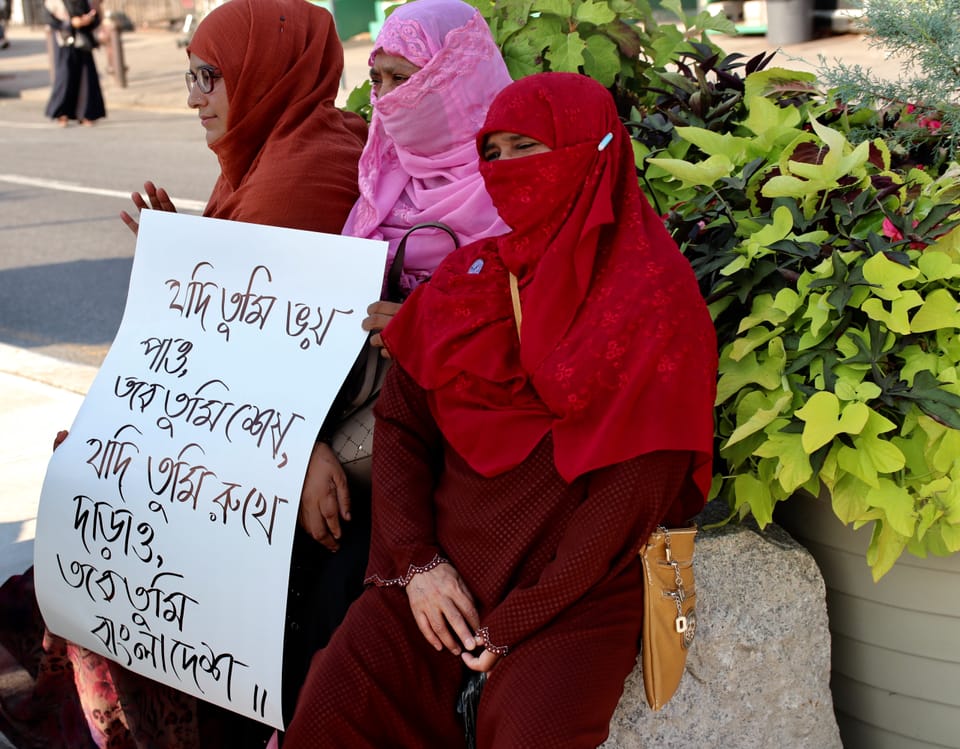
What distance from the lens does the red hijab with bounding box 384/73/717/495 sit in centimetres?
205

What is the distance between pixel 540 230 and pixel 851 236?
603 millimetres

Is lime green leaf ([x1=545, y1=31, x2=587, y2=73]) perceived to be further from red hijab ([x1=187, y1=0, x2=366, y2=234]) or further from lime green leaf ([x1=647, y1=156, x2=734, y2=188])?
lime green leaf ([x1=647, y1=156, x2=734, y2=188])

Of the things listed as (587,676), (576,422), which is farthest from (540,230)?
(587,676)

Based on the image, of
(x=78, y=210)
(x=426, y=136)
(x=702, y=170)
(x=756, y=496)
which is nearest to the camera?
(x=756, y=496)

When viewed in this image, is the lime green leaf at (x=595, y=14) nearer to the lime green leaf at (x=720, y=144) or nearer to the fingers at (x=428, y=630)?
the lime green leaf at (x=720, y=144)

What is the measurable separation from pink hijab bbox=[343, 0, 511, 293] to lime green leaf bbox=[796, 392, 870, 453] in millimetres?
898

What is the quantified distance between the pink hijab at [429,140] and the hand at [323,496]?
0.47 metres

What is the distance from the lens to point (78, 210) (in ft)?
31.5

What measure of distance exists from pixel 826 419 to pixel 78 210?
849 centimetres

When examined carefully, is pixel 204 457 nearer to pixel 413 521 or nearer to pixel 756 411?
pixel 413 521

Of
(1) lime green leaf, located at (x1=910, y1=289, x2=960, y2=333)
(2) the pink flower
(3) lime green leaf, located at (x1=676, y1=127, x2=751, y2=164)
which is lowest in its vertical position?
(1) lime green leaf, located at (x1=910, y1=289, x2=960, y2=333)

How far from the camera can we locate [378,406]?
243 centimetres

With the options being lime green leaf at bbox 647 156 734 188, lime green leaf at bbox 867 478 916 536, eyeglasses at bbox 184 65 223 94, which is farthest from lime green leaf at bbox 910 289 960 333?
eyeglasses at bbox 184 65 223 94

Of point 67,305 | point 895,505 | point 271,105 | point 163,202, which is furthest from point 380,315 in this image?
point 67,305
